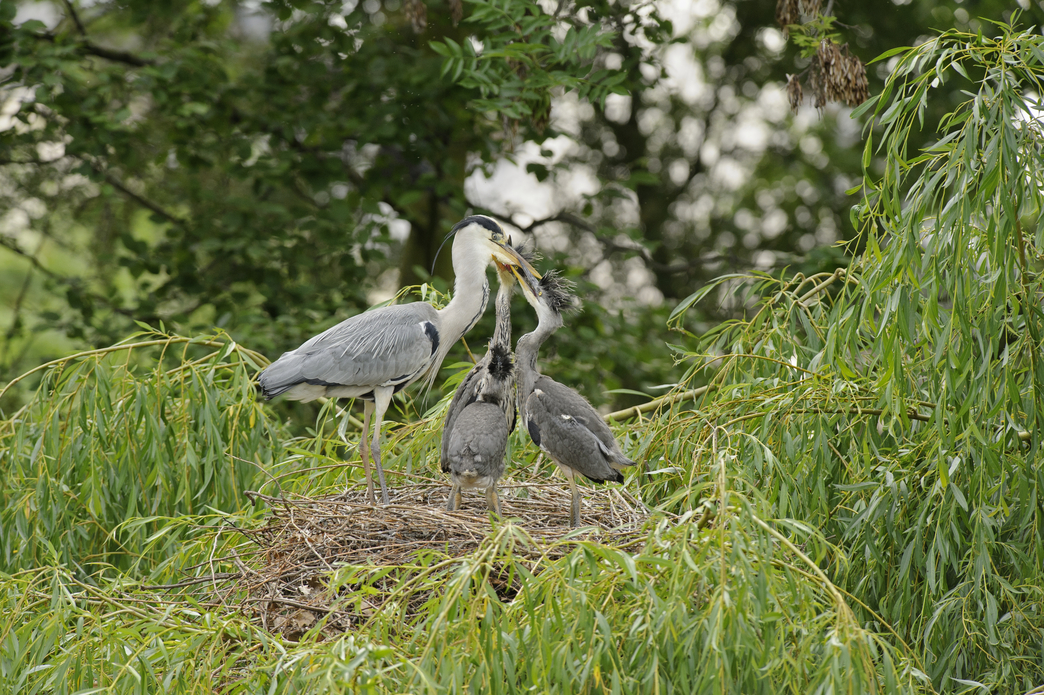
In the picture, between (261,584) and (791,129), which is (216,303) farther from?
(791,129)

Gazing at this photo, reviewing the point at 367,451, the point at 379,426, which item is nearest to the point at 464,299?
the point at 379,426

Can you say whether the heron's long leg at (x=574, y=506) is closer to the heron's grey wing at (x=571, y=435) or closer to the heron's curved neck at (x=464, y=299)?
the heron's grey wing at (x=571, y=435)

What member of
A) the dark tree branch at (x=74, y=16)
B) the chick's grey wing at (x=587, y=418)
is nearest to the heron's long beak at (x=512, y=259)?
the chick's grey wing at (x=587, y=418)

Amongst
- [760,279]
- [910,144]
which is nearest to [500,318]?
[760,279]

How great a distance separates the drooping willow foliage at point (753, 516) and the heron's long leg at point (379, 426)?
1.37 ft

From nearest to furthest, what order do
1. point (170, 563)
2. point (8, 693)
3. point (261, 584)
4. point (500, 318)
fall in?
point (8, 693) < point (261, 584) < point (170, 563) < point (500, 318)

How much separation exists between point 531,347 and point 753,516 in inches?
83.2

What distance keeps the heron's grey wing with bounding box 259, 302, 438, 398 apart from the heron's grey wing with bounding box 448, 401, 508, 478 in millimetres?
703

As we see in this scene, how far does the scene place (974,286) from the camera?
357cm

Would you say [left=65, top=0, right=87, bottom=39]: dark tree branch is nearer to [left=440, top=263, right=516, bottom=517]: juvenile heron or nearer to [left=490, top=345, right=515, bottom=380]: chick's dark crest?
[left=440, top=263, right=516, bottom=517]: juvenile heron

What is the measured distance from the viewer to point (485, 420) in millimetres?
4270

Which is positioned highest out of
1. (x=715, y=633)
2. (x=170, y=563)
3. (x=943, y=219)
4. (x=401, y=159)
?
(x=943, y=219)

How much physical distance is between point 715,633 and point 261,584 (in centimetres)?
206

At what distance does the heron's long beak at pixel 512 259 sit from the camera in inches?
199
